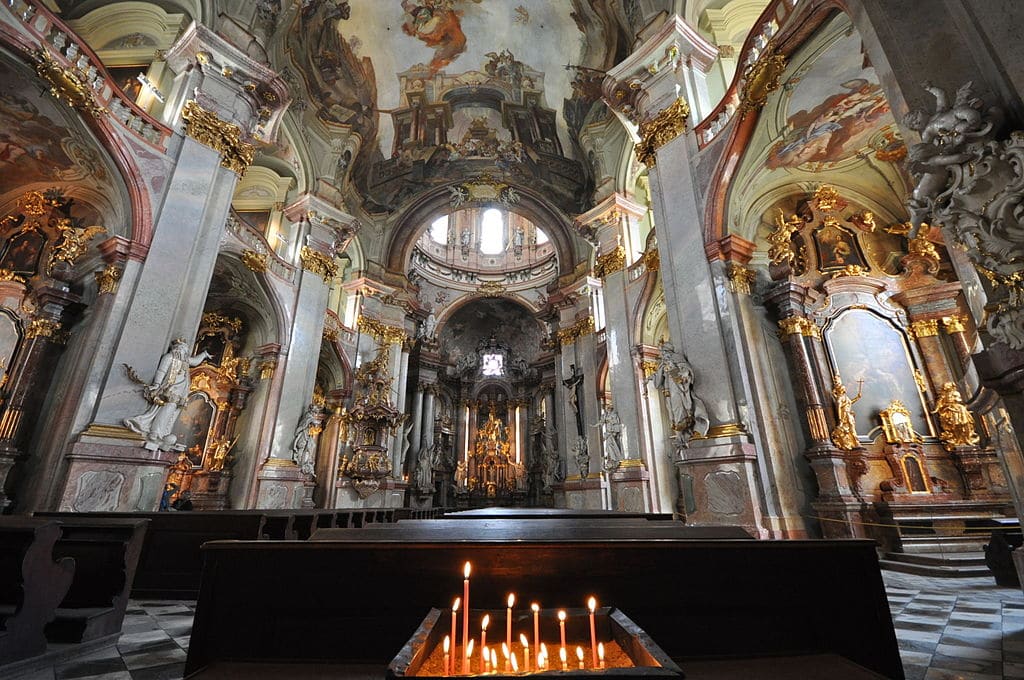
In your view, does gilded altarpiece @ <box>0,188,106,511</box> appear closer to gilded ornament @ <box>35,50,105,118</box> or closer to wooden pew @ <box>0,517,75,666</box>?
gilded ornament @ <box>35,50,105,118</box>

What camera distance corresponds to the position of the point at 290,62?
39.6 ft

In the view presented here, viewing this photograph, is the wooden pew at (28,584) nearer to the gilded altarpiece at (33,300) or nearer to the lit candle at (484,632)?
the lit candle at (484,632)

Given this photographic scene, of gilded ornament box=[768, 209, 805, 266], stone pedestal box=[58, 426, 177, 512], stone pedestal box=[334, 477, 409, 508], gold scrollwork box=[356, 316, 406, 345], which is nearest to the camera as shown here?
stone pedestal box=[58, 426, 177, 512]

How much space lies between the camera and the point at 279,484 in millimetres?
10281

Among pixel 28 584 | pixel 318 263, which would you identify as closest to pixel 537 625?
pixel 28 584

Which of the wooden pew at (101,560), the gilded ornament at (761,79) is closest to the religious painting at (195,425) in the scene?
the wooden pew at (101,560)

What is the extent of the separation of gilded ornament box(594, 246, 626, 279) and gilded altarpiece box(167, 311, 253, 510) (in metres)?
9.99

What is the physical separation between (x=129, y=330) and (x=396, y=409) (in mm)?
9146

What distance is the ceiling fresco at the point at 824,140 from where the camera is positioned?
245 inches

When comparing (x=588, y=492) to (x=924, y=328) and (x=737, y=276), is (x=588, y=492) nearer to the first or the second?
(x=737, y=276)

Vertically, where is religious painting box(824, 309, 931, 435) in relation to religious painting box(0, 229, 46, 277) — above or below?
below

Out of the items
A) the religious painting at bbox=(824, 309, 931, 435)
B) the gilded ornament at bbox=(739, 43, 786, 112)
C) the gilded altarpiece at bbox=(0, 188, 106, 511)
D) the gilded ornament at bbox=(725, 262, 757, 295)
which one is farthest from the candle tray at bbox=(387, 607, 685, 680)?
the religious painting at bbox=(824, 309, 931, 435)

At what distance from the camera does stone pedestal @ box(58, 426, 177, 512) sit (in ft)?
19.1

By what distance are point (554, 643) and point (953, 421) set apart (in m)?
9.82
